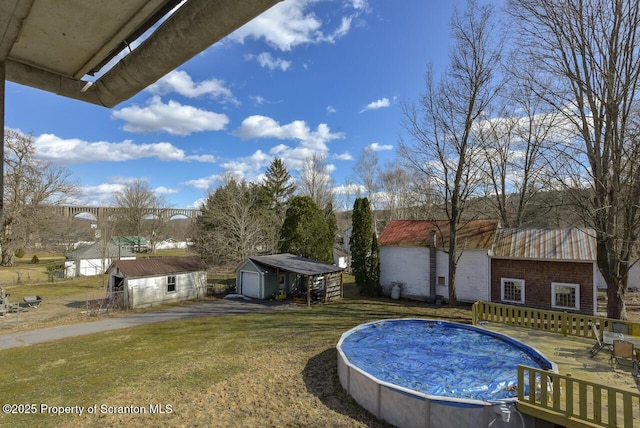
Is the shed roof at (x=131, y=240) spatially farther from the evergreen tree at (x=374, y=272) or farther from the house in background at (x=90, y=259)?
the evergreen tree at (x=374, y=272)

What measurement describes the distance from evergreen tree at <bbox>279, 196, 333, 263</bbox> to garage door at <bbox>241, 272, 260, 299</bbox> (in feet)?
16.7

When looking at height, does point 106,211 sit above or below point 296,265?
above

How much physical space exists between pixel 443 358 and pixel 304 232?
18.6 m

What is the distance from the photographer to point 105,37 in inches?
84.2

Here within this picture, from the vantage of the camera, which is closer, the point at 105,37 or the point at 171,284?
the point at 105,37

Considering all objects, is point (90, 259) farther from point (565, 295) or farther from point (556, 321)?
point (565, 295)

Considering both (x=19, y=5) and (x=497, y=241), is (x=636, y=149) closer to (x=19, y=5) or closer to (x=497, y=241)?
(x=497, y=241)

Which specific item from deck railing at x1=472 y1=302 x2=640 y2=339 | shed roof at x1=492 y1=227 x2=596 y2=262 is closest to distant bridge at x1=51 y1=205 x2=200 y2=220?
shed roof at x1=492 y1=227 x2=596 y2=262

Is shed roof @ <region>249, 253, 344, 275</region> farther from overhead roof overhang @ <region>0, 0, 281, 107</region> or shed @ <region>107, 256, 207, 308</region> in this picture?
overhead roof overhang @ <region>0, 0, 281, 107</region>

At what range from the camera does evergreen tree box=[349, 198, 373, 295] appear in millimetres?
23281

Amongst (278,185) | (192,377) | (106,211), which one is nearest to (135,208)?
(106,211)

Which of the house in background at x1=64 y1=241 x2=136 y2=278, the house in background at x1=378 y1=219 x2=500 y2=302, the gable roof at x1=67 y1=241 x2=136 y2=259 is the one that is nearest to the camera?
the house in background at x1=378 y1=219 x2=500 y2=302

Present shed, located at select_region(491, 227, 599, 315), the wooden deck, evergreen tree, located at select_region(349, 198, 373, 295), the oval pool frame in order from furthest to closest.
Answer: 1. evergreen tree, located at select_region(349, 198, 373, 295)
2. shed, located at select_region(491, 227, 599, 315)
3. the oval pool frame
4. the wooden deck

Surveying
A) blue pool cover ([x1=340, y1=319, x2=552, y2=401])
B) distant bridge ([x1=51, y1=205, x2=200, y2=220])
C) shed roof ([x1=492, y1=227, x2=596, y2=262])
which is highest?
distant bridge ([x1=51, y1=205, x2=200, y2=220])
